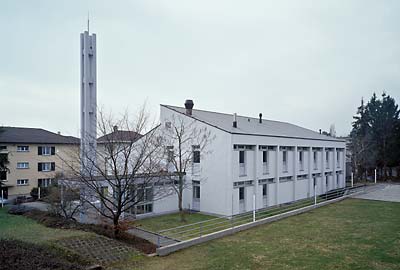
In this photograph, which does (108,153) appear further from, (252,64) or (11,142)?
(11,142)

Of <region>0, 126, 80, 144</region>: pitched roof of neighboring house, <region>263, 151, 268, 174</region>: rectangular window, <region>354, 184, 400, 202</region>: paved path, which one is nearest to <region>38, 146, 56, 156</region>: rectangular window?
<region>0, 126, 80, 144</region>: pitched roof of neighboring house

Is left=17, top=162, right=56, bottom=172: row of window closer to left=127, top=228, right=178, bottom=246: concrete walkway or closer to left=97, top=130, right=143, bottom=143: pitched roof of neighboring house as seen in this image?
left=127, top=228, right=178, bottom=246: concrete walkway

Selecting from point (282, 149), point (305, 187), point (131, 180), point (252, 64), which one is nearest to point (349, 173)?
point (305, 187)

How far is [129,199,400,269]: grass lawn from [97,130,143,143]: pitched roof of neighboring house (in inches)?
233

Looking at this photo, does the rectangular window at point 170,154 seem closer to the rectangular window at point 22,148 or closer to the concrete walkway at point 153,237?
the concrete walkway at point 153,237

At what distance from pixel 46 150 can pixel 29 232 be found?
22458 mm

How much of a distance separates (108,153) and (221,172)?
9.19 metres

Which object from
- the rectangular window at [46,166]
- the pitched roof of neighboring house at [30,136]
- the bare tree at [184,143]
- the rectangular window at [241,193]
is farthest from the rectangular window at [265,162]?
the rectangular window at [46,166]

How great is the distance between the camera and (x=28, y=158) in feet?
112

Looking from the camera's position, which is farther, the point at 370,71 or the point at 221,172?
the point at 370,71

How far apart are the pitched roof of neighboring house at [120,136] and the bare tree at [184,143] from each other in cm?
618

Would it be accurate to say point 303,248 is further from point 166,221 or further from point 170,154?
point 170,154

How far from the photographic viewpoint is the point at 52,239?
13.1 m

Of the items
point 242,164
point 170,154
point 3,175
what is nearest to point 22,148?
point 3,175
